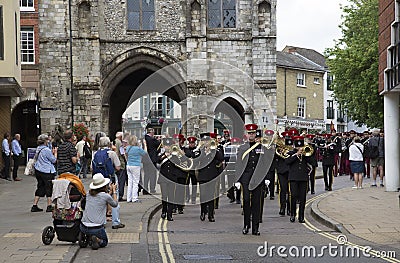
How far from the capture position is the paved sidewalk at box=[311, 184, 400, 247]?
12.9 m

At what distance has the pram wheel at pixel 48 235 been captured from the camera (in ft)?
37.1

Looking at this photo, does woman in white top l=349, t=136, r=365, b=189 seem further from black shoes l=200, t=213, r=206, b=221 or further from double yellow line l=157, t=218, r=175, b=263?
double yellow line l=157, t=218, r=175, b=263

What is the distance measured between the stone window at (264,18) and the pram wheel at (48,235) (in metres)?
26.7

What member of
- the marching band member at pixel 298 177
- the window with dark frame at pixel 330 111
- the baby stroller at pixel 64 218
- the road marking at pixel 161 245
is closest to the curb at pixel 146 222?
the road marking at pixel 161 245

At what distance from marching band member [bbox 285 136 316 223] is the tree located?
28039mm

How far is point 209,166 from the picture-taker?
52.4ft

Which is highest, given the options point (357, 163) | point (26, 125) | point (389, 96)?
point (389, 96)

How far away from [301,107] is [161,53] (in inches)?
1040

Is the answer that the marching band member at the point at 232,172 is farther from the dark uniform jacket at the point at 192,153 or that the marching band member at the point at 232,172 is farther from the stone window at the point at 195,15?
the stone window at the point at 195,15

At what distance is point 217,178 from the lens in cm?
1630

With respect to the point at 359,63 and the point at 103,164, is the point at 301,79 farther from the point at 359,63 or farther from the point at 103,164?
the point at 103,164

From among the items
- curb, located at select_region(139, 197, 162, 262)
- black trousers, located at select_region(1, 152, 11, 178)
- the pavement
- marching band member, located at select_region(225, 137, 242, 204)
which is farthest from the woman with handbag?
black trousers, located at select_region(1, 152, 11, 178)

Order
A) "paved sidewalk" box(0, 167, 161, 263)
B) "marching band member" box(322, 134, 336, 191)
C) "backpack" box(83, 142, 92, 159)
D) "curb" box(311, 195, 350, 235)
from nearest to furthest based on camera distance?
"paved sidewalk" box(0, 167, 161, 263)
"curb" box(311, 195, 350, 235)
"marching band member" box(322, 134, 336, 191)
"backpack" box(83, 142, 92, 159)

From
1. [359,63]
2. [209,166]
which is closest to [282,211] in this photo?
[209,166]
